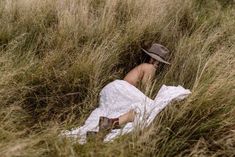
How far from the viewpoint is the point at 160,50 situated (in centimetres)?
574

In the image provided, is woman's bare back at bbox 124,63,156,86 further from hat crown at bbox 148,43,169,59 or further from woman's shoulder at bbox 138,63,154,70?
hat crown at bbox 148,43,169,59

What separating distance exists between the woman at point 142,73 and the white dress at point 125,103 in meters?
0.12

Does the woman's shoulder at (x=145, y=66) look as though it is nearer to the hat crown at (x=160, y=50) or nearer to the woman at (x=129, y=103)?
the woman at (x=129, y=103)

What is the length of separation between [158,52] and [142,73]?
385 mm

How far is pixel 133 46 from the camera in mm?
6016

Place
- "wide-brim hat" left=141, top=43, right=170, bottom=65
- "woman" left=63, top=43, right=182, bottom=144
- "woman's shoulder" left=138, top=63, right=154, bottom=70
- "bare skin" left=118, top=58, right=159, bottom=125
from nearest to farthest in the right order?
"woman" left=63, top=43, right=182, bottom=144
"bare skin" left=118, top=58, right=159, bottom=125
"woman's shoulder" left=138, top=63, right=154, bottom=70
"wide-brim hat" left=141, top=43, right=170, bottom=65

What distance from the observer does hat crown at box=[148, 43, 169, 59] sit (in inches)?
226

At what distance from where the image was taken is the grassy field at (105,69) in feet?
13.2

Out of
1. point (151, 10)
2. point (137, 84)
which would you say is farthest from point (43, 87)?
point (151, 10)

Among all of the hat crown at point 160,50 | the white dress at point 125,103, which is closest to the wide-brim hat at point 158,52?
the hat crown at point 160,50

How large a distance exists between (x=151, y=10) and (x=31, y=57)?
6.21 feet

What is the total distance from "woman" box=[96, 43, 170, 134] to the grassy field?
0.15 m

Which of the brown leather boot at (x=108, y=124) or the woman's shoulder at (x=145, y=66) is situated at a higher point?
the woman's shoulder at (x=145, y=66)

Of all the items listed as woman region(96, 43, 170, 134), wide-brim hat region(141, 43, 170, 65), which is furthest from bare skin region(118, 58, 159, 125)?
wide-brim hat region(141, 43, 170, 65)
